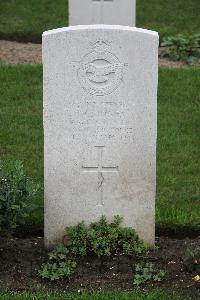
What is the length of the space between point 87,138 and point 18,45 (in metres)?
6.79

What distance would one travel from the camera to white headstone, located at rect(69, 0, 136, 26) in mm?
11008

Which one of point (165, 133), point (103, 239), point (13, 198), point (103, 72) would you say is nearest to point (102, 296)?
point (103, 239)

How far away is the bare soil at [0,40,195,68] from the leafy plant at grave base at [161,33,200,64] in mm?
137

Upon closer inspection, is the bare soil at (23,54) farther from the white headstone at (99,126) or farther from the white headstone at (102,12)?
the white headstone at (99,126)

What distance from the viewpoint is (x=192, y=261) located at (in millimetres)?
5238

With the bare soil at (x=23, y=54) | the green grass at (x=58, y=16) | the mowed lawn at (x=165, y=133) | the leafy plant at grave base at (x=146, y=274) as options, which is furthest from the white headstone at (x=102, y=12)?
the leafy plant at grave base at (x=146, y=274)

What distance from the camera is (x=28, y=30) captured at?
12516mm

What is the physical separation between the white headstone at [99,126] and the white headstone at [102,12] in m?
5.81

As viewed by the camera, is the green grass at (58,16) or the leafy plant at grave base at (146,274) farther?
the green grass at (58,16)

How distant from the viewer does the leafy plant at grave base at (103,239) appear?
5.42 m

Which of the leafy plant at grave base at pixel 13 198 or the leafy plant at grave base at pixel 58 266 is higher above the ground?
the leafy plant at grave base at pixel 13 198

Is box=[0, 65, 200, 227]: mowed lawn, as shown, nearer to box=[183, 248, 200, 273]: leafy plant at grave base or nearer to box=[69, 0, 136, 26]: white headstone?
box=[183, 248, 200, 273]: leafy plant at grave base

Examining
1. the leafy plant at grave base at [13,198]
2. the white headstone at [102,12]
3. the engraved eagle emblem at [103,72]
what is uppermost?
the white headstone at [102,12]

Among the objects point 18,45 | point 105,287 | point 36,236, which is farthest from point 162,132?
point 18,45
